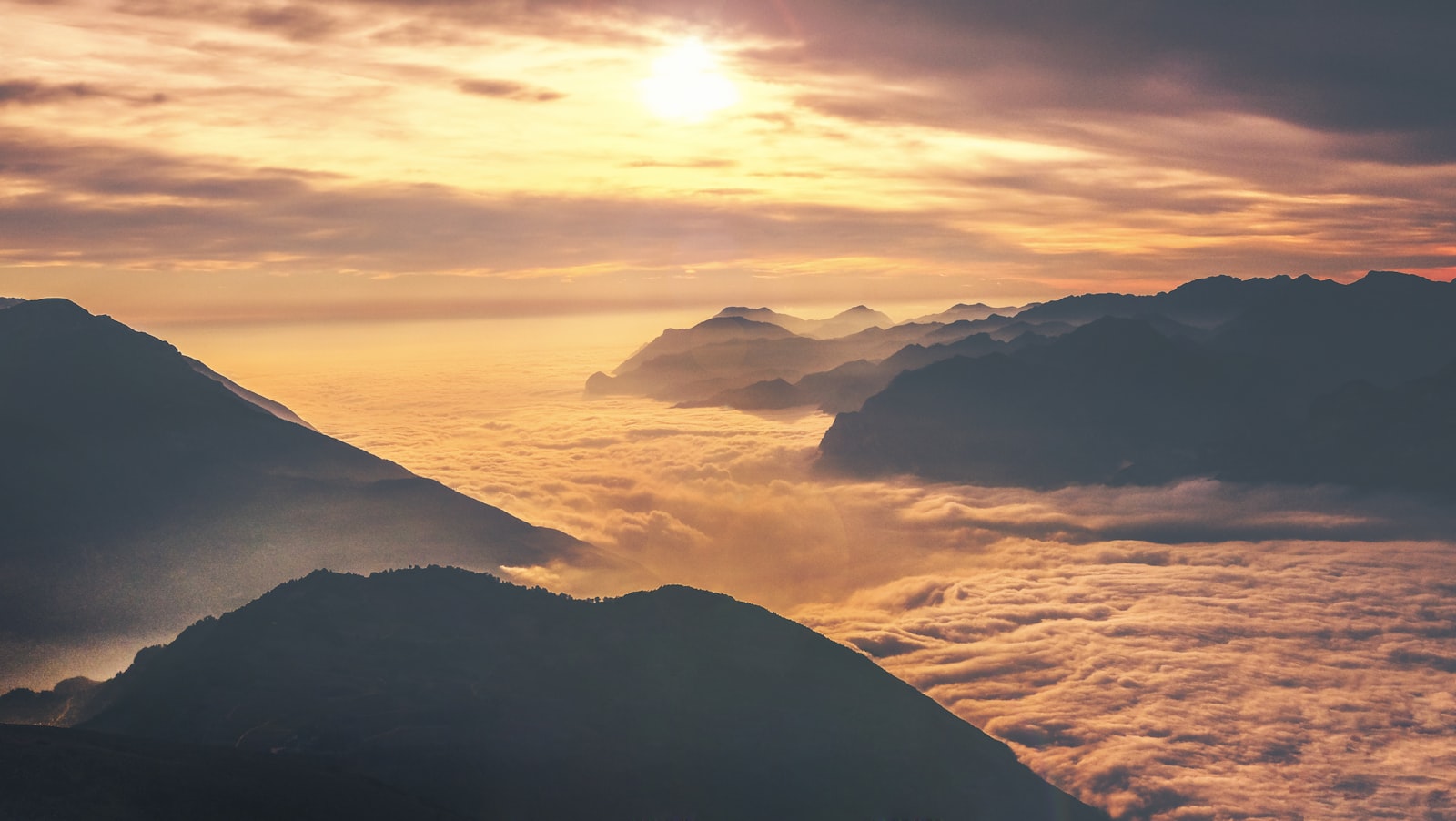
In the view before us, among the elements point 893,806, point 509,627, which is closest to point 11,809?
point 509,627

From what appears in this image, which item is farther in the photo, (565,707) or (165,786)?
(565,707)

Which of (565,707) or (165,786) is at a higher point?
(165,786)

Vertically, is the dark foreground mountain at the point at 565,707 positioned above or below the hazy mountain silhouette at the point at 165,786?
below

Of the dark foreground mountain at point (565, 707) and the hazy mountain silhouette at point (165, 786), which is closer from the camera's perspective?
the hazy mountain silhouette at point (165, 786)

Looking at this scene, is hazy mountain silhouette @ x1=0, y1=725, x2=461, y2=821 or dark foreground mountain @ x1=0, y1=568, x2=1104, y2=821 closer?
hazy mountain silhouette @ x1=0, y1=725, x2=461, y2=821

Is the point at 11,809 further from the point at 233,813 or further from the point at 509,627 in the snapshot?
the point at 509,627
